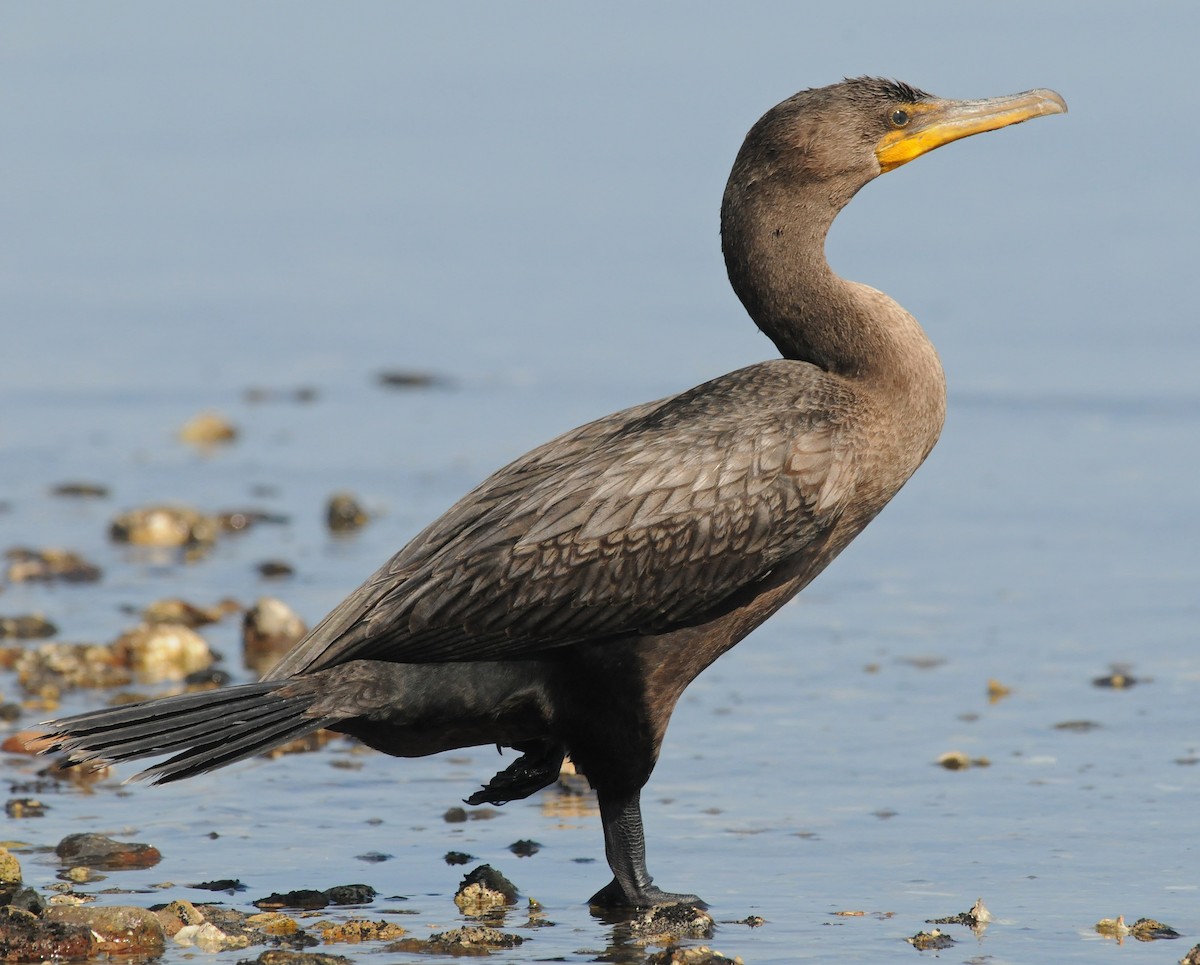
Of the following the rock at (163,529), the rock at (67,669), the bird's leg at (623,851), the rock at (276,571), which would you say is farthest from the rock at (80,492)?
the bird's leg at (623,851)

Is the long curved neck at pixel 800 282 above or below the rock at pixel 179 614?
above

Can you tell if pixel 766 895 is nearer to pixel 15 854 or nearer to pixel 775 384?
pixel 775 384

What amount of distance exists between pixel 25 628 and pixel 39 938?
3.27m

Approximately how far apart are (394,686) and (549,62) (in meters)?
14.4

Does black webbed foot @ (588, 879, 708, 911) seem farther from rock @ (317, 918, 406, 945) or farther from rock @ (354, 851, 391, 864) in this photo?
rock @ (317, 918, 406, 945)

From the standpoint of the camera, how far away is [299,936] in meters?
5.68

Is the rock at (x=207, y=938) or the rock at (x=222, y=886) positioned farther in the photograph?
the rock at (x=222, y=886)

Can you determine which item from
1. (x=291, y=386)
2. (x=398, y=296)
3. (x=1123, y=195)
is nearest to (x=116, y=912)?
(x=291, y=386)

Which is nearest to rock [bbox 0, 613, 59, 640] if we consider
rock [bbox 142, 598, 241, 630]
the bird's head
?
rock [bbox 142, 598, 241, 630]

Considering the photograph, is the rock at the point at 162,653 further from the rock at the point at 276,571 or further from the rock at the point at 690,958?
the rock at the point at 690,958

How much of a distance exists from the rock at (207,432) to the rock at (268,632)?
11.8 ft

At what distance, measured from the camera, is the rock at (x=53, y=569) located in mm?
9422

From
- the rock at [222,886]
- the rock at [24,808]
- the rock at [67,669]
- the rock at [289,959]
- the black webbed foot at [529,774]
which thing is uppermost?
the rock at [67,669]

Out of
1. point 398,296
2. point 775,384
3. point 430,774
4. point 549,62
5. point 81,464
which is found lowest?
point 430,774
